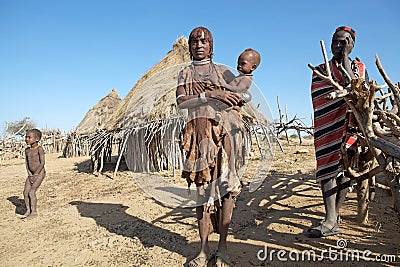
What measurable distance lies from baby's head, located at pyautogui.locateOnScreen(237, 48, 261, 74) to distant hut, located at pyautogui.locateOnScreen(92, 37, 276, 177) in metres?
4.72

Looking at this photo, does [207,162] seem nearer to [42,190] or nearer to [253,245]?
[253,245]

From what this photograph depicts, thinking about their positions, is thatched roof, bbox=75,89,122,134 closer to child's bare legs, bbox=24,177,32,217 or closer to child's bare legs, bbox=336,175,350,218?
child's bare legs, bbox=24,177,32,217

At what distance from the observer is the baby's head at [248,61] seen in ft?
8.03

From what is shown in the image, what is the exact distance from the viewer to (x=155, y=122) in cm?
772

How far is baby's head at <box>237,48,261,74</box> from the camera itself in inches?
96.3

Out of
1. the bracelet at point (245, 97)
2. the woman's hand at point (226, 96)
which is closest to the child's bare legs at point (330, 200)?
the bracelet at point (245, 97)

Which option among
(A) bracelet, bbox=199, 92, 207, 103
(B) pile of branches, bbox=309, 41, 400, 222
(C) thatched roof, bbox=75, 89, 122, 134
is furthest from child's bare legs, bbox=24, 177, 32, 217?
(C) thatched roof, bbox=75, 89, 122, 134

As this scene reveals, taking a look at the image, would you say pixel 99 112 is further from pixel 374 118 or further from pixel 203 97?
pixel 374 118

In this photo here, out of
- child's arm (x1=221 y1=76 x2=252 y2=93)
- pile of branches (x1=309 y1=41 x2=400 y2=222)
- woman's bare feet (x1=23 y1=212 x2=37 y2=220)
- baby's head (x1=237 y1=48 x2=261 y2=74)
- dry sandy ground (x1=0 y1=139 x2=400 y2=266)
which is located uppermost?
baby's head (x1=237 y1=48 x2=261 y2=74)

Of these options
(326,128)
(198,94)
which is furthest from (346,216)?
(198,94)

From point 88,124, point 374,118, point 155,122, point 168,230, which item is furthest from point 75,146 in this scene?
point 374,118

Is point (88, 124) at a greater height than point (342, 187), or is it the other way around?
point (88, 124)

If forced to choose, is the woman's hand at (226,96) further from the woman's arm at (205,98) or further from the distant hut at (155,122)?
the distant hut at (155,122)

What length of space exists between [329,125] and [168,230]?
83.8 inches
